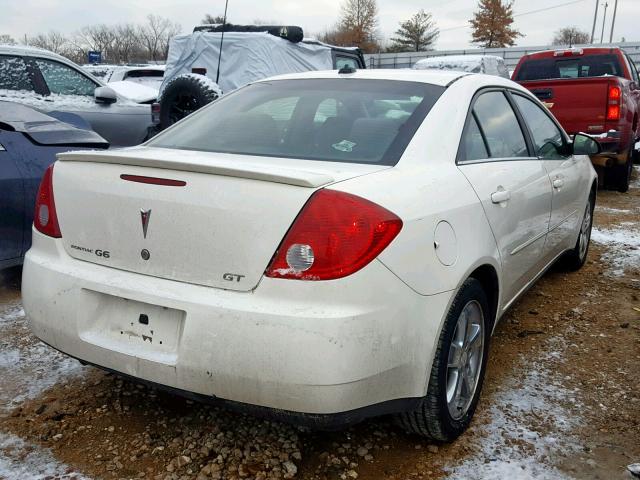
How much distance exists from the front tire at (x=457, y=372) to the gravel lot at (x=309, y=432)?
11 centimetres

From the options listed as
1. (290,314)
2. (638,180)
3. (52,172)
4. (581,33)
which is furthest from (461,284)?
(581,33)

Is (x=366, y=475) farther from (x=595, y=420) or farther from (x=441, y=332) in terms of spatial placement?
(x=595, y=420)

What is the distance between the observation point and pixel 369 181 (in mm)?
2102

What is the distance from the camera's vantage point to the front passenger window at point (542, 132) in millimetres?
3618

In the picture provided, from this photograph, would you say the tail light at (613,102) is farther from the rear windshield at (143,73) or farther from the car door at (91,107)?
the rear windshield at (143,73)

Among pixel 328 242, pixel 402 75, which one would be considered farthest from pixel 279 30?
pixel 328 242

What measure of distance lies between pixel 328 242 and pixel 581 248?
3.55m

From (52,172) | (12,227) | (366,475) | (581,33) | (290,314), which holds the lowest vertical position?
(366,475)

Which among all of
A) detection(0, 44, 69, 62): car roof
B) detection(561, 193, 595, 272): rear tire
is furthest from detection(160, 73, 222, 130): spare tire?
detection(561, 193, 595, 272): rear tire

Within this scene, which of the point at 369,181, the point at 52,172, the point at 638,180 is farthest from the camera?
the point at 638,180

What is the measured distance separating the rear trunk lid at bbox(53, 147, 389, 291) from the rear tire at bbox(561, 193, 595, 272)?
2.98 metres

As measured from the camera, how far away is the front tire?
225 centimetres

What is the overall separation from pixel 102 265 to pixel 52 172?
1.64 ft

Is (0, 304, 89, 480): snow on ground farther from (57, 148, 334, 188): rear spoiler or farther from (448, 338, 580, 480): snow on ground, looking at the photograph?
(448, 338, 580, 480): snow on ground
